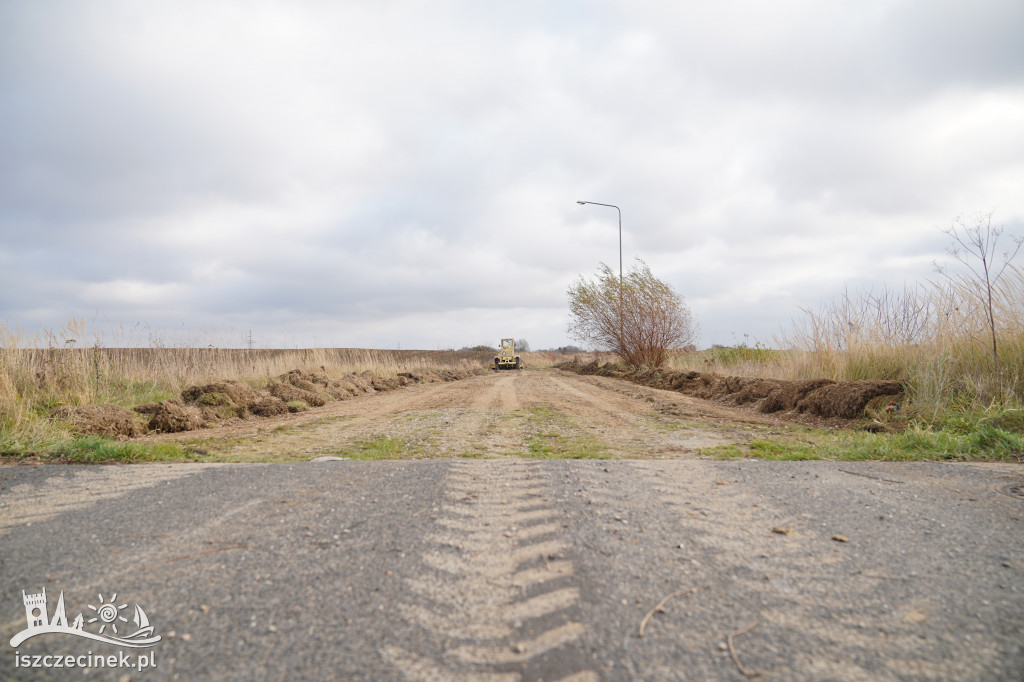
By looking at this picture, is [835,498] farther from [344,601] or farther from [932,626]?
[344,601]

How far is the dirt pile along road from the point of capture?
6137 mm

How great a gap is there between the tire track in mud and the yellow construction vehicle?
31.0 m

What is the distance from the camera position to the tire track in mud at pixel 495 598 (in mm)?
1858

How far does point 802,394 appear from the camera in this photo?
30.7 feet

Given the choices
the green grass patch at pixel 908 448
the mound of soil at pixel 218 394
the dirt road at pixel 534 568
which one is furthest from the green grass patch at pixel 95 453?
the green grass patch at pixel 908 448

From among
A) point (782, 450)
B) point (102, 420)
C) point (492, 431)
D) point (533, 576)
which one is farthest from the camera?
point (492, 431)

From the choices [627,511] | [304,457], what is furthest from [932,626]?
[304,457]

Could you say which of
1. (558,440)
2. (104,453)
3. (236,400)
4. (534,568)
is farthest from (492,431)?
(236,400)

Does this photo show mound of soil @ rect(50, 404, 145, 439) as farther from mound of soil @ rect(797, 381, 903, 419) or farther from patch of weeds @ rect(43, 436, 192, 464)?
mound of soil @ rect(797, 381, 903, 419)

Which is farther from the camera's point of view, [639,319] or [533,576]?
[639,319]

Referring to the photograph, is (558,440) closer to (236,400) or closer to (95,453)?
(95,453)

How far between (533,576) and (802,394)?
8.48m

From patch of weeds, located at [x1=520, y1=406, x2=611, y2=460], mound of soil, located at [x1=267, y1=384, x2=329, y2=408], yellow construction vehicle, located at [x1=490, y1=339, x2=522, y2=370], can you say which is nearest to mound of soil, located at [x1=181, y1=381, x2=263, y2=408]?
mound of soil, located at [x1=267, y1=384, x2=329, y2=408]

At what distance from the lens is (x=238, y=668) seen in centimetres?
187
